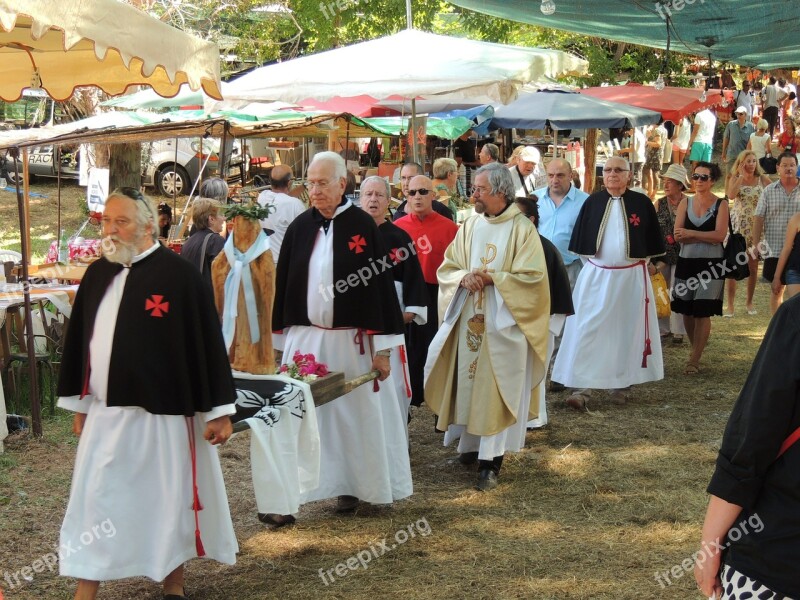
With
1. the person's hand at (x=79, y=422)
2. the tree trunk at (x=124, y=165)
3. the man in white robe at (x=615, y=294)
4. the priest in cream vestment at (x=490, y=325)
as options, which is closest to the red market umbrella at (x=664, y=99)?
the man in white robe at (x=615, y=294)

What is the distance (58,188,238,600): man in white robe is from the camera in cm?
432

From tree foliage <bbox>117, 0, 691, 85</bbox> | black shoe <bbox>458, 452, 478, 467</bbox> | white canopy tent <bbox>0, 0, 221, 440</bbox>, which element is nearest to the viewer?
white canopy tent <bbox>0, 0, 221, 440</bbox>

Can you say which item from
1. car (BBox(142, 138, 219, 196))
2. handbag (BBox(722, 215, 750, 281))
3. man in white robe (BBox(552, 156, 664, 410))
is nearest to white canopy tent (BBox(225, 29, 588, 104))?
man in white robe (BBox(552, 156, 664, 410))

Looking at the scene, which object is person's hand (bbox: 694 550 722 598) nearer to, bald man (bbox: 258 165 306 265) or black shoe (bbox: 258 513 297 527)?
black shoe (bbox: 258 513 297 527)

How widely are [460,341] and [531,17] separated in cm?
548

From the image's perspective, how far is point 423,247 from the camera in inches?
293

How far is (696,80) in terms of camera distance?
2561cm

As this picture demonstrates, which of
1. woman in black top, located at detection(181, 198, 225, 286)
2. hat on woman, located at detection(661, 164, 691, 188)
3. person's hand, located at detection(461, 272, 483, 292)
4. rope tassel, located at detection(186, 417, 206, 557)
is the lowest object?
rope tassel, located at detection(186, 417, 206, 557)

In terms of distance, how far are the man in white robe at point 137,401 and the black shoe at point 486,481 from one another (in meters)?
2.56

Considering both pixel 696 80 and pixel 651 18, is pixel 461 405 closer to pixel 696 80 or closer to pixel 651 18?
pixel 651 18

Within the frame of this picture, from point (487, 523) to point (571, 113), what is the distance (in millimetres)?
8675

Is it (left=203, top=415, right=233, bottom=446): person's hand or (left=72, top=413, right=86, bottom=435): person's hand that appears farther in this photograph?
(left=72, top=413, right=86, bottom=435): person's hand

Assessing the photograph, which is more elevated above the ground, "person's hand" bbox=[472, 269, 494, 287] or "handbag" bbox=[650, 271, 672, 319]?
"person's hand" bbox=[472, 269, 494, 287]

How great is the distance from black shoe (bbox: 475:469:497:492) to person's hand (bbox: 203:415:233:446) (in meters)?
2.55
